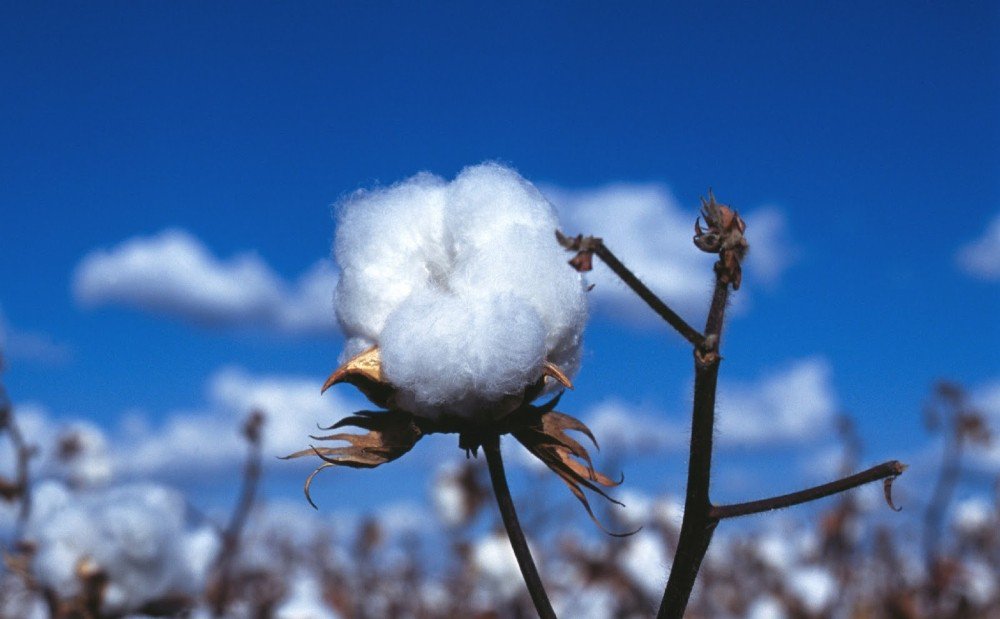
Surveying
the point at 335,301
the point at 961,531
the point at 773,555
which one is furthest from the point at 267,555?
the point at 335,301

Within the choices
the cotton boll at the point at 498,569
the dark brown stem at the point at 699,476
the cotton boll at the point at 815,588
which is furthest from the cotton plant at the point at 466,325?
the cotton boll at the point at 815,588

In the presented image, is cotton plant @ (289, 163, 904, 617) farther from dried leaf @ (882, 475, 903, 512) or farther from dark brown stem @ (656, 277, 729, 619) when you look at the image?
dried leaf @ (882, 475, 903, 512)

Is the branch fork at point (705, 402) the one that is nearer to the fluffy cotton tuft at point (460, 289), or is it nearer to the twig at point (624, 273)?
the twig at point (624, 273)

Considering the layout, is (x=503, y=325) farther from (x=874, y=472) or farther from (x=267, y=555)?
(x=267, y=555)

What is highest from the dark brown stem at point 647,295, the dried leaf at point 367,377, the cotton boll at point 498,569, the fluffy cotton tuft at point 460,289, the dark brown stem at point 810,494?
the cotton boll at point 498,569

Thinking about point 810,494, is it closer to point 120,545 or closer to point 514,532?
point 514,532

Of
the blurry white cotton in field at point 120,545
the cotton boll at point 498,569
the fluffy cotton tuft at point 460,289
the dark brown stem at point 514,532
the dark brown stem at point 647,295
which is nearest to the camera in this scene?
the dark brown stem at point 647,295

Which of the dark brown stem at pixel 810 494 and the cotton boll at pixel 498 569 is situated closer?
the dark brown stem at pixel 810 494
